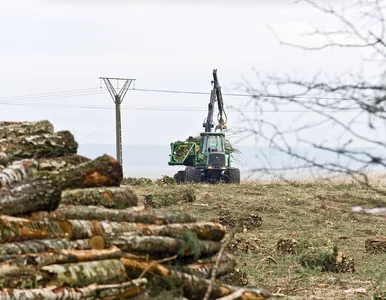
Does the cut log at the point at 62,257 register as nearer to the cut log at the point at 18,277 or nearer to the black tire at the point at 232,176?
the cut log at the point at 18,277

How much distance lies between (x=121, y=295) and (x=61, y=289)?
48cm

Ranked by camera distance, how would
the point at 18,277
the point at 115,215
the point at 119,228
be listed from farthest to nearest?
the point at 115,215 → the point at 119,228 → the point at 18,277

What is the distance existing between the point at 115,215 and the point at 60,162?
107 centimetres

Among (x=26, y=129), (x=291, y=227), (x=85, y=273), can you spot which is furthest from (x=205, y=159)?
(x=85, y=273)

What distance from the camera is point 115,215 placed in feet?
21.1

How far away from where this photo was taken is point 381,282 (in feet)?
38.0

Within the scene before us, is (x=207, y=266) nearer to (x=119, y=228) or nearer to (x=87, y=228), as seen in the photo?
(x=119, y=228)

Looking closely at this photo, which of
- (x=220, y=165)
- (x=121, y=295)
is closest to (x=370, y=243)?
(x=121, y=295)

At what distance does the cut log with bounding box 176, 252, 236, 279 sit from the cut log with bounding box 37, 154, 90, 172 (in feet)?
5.20

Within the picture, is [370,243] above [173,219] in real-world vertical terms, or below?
below

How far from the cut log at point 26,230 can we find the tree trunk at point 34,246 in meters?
0.06

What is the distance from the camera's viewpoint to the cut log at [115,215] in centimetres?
622

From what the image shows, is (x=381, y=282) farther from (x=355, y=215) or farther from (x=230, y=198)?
(x=230, y=198)

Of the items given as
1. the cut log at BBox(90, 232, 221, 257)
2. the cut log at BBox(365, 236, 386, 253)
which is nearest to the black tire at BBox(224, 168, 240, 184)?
the cut log at BBox(365, 236, 386, 253)
